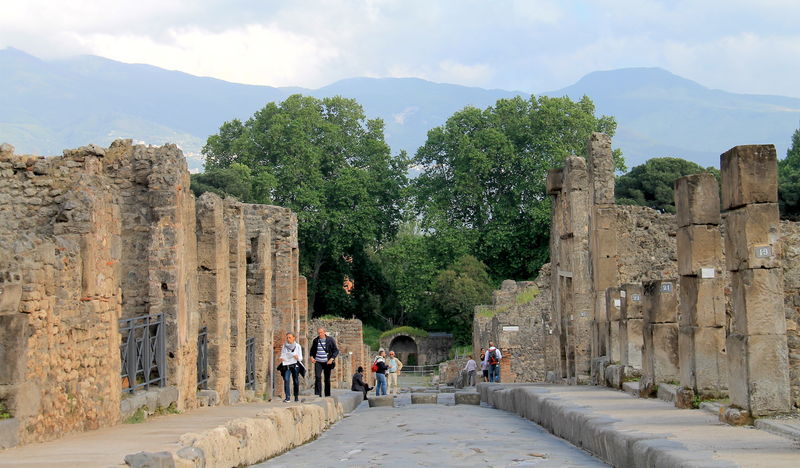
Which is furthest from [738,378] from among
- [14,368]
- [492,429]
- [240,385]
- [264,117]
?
[264,117]

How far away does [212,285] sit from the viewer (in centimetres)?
1916

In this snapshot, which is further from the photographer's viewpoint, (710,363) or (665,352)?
(665,352)

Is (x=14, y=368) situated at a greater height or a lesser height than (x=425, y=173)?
lesser

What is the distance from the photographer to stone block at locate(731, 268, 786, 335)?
11.6m

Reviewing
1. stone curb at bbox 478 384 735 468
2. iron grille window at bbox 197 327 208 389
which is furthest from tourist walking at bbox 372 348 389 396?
iron grille window at bbox 197 327 208 389

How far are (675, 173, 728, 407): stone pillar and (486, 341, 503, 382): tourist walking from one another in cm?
1742

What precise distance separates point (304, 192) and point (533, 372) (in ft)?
69.9

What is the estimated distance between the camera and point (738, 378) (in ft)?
38.4

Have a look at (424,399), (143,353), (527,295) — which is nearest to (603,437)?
(143,353)

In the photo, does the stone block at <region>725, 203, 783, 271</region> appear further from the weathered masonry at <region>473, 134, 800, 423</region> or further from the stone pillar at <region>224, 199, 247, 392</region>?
the stone pillar at <region>224, 199, 247, 392</region>

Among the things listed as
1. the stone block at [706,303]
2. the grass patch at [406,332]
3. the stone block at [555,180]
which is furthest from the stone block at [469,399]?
the grass patch at [406,332]

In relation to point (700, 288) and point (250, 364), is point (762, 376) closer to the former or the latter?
point (700, 288)

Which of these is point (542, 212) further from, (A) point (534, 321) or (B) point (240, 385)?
(B) point (240, 385)

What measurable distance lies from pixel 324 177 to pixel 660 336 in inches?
1784
